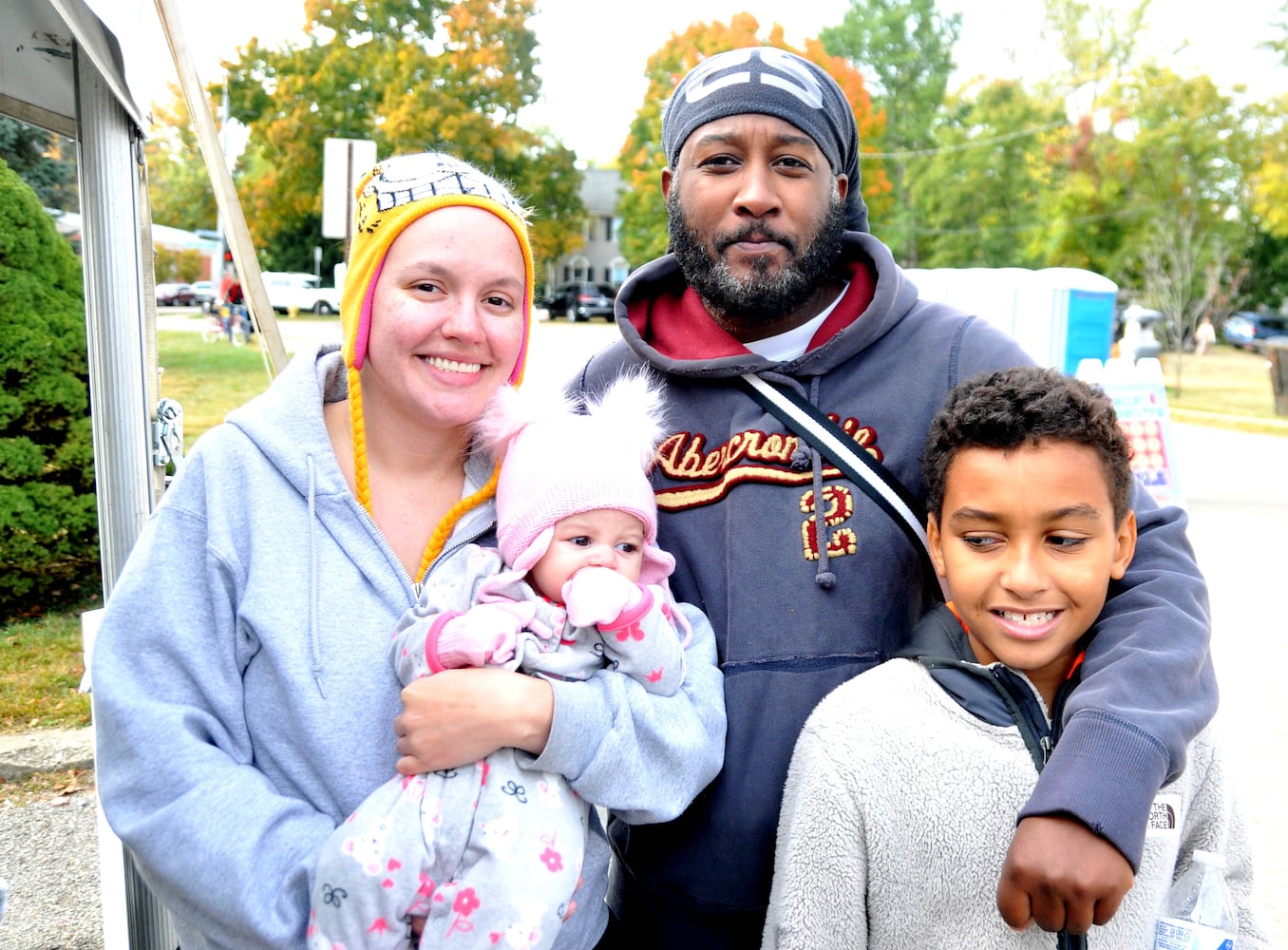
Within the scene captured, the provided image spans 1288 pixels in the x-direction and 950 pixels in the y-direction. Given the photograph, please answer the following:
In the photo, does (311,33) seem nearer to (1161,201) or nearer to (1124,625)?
(1161,201)

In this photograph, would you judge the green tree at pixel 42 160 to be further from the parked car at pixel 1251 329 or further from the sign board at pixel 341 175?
the parked car at pixel 1251 329

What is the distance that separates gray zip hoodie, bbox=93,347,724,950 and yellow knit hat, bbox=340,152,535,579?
0.11 metres

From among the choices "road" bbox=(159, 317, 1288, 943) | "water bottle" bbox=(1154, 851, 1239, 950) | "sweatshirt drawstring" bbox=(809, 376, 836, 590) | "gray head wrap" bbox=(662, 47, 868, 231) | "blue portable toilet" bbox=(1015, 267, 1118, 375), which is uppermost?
"gray head wrap" bbox=(662, 47, 868, 231)

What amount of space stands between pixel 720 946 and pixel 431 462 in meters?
1.16

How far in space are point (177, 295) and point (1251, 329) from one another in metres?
44.4

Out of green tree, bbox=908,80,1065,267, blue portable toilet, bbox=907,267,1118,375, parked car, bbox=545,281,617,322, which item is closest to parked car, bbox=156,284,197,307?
parked car, bbox=545,281,617,322

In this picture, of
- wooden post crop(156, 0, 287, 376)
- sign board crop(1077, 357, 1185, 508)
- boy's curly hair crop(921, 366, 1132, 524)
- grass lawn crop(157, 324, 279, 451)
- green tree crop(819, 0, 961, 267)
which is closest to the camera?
boy's curly hair crop(921, 366, 1132, 524)

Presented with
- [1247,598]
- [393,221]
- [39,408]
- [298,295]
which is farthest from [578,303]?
[393,221]

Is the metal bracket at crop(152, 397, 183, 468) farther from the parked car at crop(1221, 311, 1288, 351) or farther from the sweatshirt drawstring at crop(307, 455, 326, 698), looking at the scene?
the parked car at crop(1221, 311, 1288, 351)

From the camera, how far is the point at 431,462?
2.22 metres

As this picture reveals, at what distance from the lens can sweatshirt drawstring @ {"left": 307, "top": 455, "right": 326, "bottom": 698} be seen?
1883mm

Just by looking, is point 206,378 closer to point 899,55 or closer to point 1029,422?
point 1029,422

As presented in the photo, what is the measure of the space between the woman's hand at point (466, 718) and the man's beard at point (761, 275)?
100 centimetres

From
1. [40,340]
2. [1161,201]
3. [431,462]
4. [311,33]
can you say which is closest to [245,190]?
[311,33]
